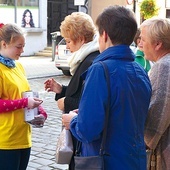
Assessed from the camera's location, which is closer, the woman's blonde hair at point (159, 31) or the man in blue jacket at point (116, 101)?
the man in blue jacket at point (116, 101)

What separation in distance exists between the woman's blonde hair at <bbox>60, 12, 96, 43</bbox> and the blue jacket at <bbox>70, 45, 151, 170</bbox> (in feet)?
2.63

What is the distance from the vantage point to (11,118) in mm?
3178

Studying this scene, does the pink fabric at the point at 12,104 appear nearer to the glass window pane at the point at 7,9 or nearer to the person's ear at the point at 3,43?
the person's ear at the point at 3,43

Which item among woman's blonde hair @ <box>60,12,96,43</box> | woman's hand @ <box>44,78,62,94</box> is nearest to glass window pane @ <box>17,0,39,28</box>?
woman's hand @ <box>44,78,62,94</box>

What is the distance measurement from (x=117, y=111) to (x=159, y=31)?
802 millimetres

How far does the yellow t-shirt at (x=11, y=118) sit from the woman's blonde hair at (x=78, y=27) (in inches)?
22.1

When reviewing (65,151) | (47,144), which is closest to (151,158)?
(65,151)

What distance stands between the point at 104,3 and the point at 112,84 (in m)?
25.9

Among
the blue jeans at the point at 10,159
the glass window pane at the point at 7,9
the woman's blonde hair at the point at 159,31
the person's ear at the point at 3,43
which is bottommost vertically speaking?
the blue jeans at the point at 10,159

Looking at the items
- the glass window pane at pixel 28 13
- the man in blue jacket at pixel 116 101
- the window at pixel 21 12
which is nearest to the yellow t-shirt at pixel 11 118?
the man in blue jacket at pixel 116 101

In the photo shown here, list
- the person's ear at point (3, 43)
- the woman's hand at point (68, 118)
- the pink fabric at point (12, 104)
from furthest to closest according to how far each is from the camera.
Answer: the person's ear at point (3, 43), the pink fabric at point (12, 104), the woman's hand at point (68, 118)

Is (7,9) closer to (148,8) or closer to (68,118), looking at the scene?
(148,8)

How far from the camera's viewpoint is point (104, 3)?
27484mm

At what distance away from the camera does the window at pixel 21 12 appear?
20.6 metres
